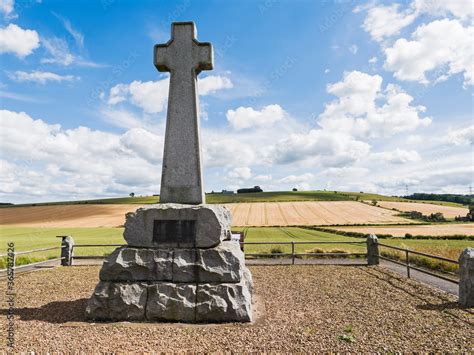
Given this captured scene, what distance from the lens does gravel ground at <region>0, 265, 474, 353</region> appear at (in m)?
5.18

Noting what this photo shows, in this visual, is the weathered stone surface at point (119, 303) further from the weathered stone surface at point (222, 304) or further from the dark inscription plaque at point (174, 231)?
the weathered stone surface at point (222, 304)

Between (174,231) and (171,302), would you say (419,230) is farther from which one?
(171,302)

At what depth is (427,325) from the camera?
20.2 feet

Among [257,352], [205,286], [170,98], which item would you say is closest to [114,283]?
[205,286]

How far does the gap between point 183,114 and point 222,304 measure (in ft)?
13.6

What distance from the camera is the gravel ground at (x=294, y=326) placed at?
5.18 meters

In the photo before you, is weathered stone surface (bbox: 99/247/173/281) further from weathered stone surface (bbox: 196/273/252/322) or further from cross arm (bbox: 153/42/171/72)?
cross arm (bbox: 153/42/171/72)

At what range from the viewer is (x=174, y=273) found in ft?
21.6

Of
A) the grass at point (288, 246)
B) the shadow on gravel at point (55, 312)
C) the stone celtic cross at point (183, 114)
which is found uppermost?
the stone celtic cross at point (183, 114)

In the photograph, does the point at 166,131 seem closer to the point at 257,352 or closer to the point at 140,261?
the point at 140,261

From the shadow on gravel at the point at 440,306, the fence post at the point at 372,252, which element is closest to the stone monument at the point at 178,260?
the shadow on gravel at the point at 440,306

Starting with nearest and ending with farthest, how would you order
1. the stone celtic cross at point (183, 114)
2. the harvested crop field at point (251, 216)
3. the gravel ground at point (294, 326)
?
the gravel ground at point (294, 326) → the stone celtic cross at point (183, 114) → the harvested crop field at point (251, 216)

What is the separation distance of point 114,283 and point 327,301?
4937mm

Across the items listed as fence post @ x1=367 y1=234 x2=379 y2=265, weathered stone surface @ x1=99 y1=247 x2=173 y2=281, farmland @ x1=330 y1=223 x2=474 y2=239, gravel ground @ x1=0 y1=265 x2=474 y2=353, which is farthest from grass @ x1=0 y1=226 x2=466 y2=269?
weathered stone surface @ x1=99 y1=247 x2=173 y2=281
